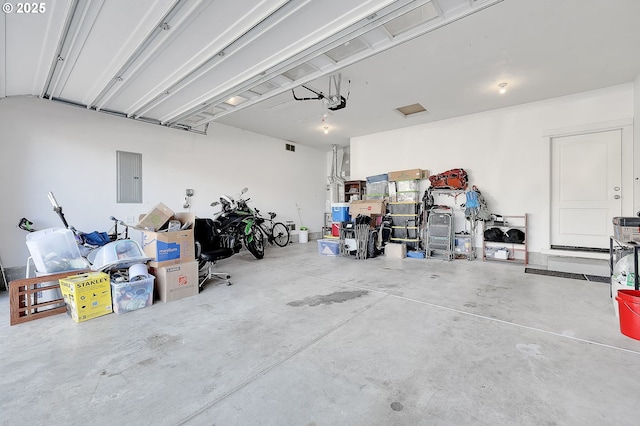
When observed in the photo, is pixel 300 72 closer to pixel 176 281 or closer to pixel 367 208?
pixel 176 281

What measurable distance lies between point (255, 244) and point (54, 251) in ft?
10.4

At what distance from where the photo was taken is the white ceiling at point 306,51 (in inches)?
86.7

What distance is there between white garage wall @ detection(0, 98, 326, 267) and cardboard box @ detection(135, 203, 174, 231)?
2.15 meters

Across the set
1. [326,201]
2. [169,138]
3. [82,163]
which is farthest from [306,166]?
[82,163]

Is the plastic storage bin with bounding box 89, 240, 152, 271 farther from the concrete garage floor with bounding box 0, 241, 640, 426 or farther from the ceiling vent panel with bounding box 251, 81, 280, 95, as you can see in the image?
the ceiling vent panel with bounding box 251, 81, 280, 95

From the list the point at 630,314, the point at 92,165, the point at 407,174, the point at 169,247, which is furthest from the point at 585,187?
the point at 92,165

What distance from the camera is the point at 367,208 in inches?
244

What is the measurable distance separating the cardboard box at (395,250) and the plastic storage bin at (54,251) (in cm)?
522

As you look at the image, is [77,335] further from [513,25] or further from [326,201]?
[326,201]

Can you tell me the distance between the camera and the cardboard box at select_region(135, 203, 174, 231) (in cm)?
328

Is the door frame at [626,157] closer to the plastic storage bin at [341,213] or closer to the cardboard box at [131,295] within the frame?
the plastic storage bin at [341,213]

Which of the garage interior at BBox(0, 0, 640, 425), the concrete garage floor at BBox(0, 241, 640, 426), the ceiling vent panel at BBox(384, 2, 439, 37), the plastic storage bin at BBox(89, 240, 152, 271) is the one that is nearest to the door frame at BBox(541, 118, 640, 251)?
the garage interior at BBox(0, 0, 640, 425)

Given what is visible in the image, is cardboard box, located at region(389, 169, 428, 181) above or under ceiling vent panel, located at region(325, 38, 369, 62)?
under

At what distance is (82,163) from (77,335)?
3.47 metres
